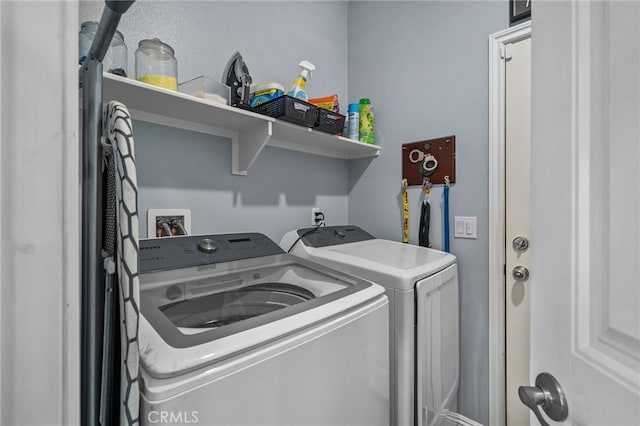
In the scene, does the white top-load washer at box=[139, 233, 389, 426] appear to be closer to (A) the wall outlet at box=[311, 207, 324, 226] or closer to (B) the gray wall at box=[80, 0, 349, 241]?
(B) the gray wall at box=[80, 0, 349, 241]

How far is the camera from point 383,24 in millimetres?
2164

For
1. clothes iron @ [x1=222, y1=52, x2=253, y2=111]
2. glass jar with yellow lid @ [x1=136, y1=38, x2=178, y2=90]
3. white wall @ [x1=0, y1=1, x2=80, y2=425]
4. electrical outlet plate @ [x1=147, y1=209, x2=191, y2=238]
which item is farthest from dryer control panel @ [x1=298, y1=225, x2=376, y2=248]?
white wall @ [x1=0, y1=1, x2=80, y2=425]

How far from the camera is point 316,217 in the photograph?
2104mm

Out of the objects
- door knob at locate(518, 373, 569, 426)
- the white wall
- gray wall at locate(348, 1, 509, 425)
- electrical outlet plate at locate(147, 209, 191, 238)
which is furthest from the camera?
gray wall at locate(348, 1, 509, 425)

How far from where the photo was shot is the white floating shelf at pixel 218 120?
44.3 inches

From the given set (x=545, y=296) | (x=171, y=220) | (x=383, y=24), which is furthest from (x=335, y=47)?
(x=545, y=296)

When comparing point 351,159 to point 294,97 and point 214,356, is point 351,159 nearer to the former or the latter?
point 294,97

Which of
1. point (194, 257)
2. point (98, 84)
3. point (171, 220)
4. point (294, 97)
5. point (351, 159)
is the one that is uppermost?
point (294, 97)

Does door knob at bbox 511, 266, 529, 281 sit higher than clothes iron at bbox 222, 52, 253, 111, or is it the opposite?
clothes iron at bbox 222, 52, 253, 111

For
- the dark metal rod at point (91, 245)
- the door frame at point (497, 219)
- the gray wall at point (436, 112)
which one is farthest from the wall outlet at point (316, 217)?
the dark metal rod at point (91, 245)

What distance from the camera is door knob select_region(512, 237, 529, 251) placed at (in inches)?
62.6

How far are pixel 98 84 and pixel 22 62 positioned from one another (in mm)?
231

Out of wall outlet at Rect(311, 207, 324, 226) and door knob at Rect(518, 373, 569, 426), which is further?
wall outlet at Rect(311, 207, 324, 226)

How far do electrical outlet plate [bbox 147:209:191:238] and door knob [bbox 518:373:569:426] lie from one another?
55.1 inches
